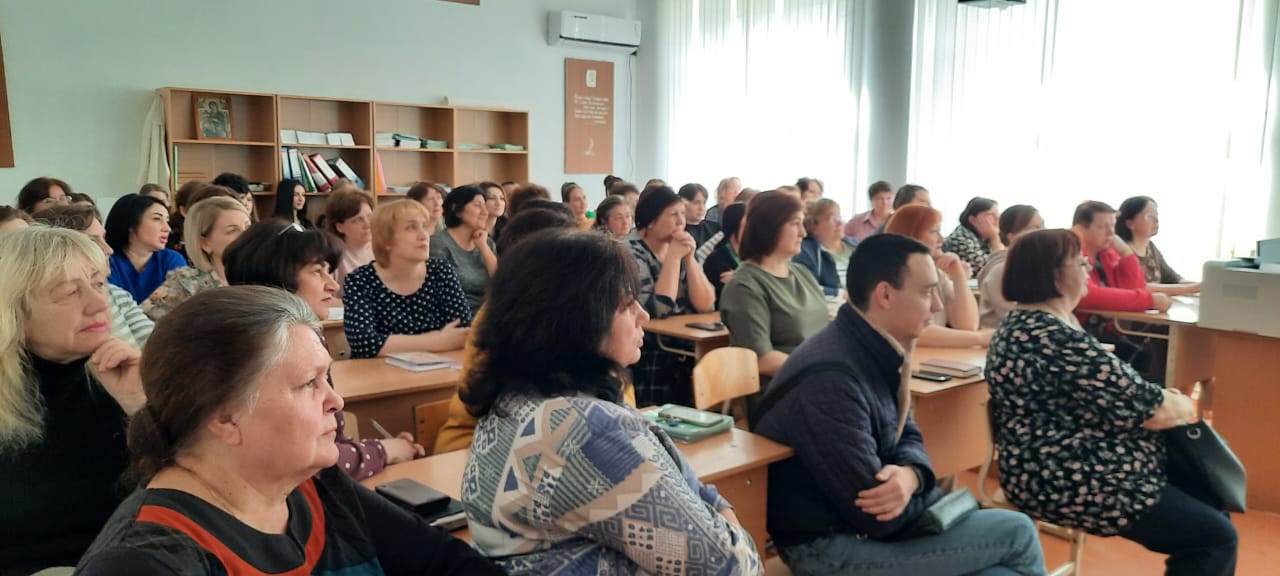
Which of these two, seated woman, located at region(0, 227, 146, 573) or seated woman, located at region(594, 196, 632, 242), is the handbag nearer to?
seated woman, located at region(0, 227, 146, 573)

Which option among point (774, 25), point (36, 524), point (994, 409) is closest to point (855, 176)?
point (774, 25)

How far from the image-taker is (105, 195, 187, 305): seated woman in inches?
165

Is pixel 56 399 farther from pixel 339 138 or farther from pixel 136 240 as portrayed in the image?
pixel 339 138

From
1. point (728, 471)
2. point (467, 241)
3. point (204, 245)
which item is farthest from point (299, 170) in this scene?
point (728, 471)

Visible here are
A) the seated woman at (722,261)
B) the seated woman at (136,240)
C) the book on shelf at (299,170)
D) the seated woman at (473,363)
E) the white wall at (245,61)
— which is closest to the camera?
the seated woman at (473,363)

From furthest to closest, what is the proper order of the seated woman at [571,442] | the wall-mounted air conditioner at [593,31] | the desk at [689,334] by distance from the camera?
the wall-mounted air conditioner at [593,31]
the desk at [689,334]
the seated woman at [571,442]

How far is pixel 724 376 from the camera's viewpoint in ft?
9.61

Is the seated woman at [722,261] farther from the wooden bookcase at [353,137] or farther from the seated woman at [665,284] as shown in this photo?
the wooden bookcase at [353,137]

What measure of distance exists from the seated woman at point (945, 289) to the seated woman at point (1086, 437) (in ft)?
4.02

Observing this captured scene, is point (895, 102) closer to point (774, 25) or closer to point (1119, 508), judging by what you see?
point (774, 25)

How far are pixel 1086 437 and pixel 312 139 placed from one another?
6.92 m

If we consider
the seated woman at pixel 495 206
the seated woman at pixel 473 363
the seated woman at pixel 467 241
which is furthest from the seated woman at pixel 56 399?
the seated woman at pixel 495 206

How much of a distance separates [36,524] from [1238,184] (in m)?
6.88

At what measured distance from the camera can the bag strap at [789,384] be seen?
2.14m
